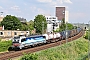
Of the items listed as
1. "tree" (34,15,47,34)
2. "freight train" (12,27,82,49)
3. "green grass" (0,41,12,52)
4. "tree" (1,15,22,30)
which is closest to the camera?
"freight train" (12,27,82,49)

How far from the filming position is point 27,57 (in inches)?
985

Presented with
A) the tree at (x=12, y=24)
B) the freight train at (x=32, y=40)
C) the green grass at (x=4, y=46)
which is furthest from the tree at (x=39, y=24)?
the green grass at (x=4, y=46)

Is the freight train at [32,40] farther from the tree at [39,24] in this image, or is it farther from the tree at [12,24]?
the tree at [39,24]

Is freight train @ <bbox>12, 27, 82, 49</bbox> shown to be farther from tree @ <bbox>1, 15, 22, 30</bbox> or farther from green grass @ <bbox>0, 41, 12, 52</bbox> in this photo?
tree @ <bbox>1, 15, 22, 30</bbox>

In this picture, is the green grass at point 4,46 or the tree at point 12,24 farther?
the tree at point 12,24

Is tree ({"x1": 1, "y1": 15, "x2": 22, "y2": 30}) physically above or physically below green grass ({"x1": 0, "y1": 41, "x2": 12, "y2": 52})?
above

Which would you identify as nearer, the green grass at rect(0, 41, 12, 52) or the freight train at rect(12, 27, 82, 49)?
the freight train at rect(12, 27, 82, 49)

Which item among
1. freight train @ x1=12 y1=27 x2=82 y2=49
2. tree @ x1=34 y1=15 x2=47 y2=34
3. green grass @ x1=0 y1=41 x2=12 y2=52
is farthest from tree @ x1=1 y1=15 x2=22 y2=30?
green grass @ x1=0 y1=41 x2=12 y2=52

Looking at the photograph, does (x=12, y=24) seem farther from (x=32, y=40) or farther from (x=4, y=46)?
(x=4, y=46)

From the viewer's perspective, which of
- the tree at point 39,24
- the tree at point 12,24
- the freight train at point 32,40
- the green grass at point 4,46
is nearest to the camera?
the freight train at point 32,40

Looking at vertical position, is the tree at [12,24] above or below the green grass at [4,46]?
above

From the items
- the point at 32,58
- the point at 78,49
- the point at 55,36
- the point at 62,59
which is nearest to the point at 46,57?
the point at 62,59

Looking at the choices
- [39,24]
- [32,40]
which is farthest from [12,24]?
[32,40]

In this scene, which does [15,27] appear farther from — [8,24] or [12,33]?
[12,33]
